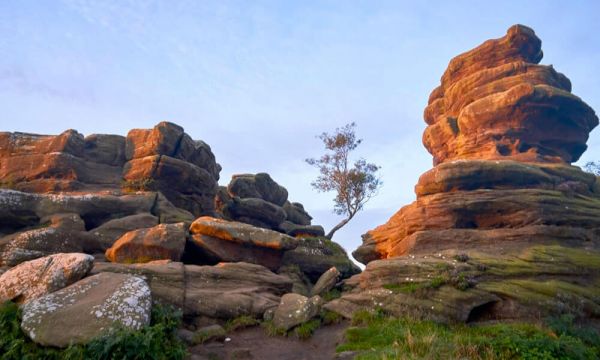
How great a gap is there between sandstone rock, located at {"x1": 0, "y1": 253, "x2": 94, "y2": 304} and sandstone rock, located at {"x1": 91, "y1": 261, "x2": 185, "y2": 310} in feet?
3.71

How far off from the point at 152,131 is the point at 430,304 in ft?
97.2

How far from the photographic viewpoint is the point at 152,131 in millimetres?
37844

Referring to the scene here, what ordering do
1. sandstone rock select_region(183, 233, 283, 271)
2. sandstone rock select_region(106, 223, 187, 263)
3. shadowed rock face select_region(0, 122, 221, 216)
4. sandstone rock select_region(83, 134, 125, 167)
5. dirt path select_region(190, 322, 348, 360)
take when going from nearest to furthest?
1. dirt path select_region(190, 322, 348, 360)
2. sandstone rock select_region(106, 223, 187, 263)
3. sandstone rock select_region(183, 233, 283, 271)
4. shadowed rock face select_region(0, 122, 221, 216)
5. sandstone rock select_region(83, 134, 125, 167)

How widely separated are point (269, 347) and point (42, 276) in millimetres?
10167

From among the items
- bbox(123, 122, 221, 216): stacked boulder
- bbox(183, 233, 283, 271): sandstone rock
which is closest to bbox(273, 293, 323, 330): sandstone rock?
bbox(183, 233, 283, 271): sandstone rock

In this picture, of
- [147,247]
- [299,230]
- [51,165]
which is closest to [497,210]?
[299,230]

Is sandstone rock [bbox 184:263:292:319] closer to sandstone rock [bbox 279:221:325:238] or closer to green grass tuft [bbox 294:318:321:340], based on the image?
green grass tuft [bbox 294:318:321:340]

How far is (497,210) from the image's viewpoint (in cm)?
3044

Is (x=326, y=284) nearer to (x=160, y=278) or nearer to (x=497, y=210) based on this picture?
(x=160, y=278)

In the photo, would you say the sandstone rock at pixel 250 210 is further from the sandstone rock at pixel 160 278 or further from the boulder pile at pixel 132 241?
the sandstone rock at pixel 160 278

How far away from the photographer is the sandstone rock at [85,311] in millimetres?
13609

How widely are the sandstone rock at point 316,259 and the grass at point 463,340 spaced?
10.7 m

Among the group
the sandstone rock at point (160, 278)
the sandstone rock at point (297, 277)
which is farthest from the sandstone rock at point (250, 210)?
the sandstone rock at point (160, 278)

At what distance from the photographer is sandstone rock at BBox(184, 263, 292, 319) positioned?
1927cm
